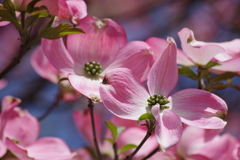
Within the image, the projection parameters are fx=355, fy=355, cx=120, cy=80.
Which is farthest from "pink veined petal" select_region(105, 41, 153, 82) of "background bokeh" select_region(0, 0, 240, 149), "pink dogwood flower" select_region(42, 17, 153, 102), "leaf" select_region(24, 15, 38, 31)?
"background bokeh" select_region(0, 0, 240, 149)

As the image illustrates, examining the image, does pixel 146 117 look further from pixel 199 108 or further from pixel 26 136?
pixel 26 136

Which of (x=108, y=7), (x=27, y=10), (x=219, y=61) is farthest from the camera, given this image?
(x=108, y=7)

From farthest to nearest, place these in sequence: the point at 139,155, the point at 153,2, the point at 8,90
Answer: the point at 153,2 < the point at 8,90 < the point at 139,155

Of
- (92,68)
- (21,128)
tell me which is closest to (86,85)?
(92,68)

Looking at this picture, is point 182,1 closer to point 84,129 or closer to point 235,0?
point 235,0

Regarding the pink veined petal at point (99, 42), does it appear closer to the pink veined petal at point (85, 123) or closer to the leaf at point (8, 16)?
the leaf at point (8, 16)

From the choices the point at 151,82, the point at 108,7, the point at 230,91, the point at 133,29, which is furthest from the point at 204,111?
the point at 133,29

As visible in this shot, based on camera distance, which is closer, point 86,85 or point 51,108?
point 86,85

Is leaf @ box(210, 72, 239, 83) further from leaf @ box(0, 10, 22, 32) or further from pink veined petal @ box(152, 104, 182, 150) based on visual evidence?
leaf @ box(0, 10, 22, 32)
